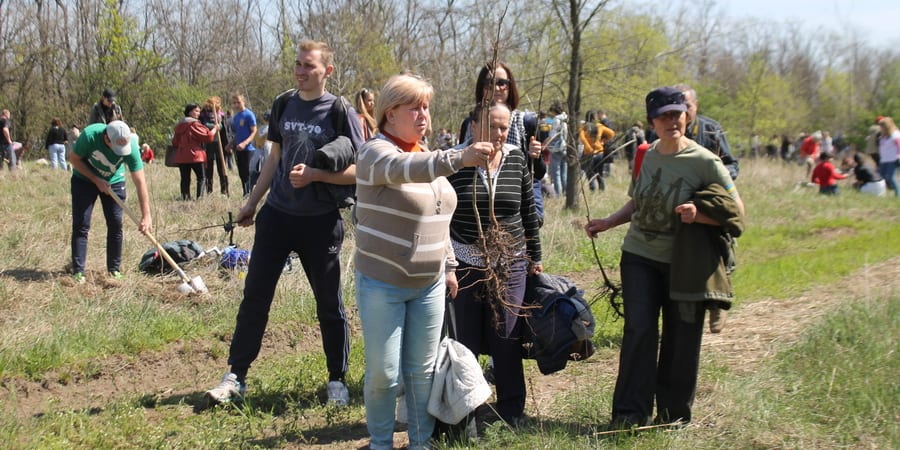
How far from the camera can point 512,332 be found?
4.30 meters

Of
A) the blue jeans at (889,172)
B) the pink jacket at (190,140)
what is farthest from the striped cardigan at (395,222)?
the blue jeans at (889,172)

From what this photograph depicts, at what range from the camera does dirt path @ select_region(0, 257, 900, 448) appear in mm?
4836

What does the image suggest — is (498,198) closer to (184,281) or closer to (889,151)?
(184,281)

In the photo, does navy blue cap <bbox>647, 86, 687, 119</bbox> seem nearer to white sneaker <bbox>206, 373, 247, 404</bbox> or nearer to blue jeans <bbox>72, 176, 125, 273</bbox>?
white sneaker <bbox>206, 373, 247, 404</bbox>

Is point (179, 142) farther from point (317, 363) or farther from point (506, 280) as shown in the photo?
point (506, 280)

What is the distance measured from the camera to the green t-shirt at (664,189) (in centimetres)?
381

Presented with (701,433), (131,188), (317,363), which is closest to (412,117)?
(701,433)

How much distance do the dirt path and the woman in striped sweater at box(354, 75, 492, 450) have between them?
88 cm

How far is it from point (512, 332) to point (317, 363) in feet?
5.97

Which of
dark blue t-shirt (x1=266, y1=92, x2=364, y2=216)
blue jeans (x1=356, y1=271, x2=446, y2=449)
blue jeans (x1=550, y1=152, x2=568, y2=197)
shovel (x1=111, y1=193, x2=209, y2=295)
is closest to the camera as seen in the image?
blue jeans (x1=356, y1=271, x2=446, y2=449)

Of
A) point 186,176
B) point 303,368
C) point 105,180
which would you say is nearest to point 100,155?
point 105,180

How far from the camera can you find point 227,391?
15.1 feet

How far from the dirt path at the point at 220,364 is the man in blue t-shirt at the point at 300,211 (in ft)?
2.47

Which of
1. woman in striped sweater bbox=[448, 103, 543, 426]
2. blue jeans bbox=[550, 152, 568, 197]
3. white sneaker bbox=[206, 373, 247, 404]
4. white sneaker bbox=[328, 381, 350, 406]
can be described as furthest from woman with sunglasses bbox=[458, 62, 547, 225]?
blue jeans bbox=[550, 152, 568, 197]
